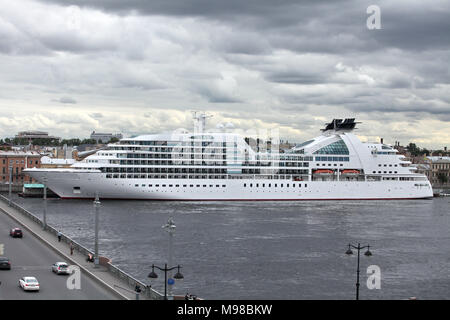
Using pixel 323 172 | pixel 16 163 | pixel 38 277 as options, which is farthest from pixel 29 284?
A: pixel 16 163

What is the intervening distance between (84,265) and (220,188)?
5270 cm

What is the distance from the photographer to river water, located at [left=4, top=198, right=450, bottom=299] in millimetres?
34188

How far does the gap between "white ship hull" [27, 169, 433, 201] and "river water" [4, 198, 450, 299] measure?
7.84 feet

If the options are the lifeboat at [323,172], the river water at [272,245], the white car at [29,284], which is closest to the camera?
the white car at [29,284]

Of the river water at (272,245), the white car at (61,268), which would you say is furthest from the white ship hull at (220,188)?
the white car at (61,268)

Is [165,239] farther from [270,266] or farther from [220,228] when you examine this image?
[270,266]

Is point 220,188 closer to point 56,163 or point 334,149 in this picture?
point 334,149

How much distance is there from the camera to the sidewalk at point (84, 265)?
27381mm

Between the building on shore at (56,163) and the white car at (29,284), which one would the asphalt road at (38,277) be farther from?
the building on shore at (56,163)

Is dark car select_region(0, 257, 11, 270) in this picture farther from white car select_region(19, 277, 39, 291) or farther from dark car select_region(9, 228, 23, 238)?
dark car select_region(9, 228, 23, 238)

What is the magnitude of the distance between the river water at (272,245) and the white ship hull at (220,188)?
2391mm
